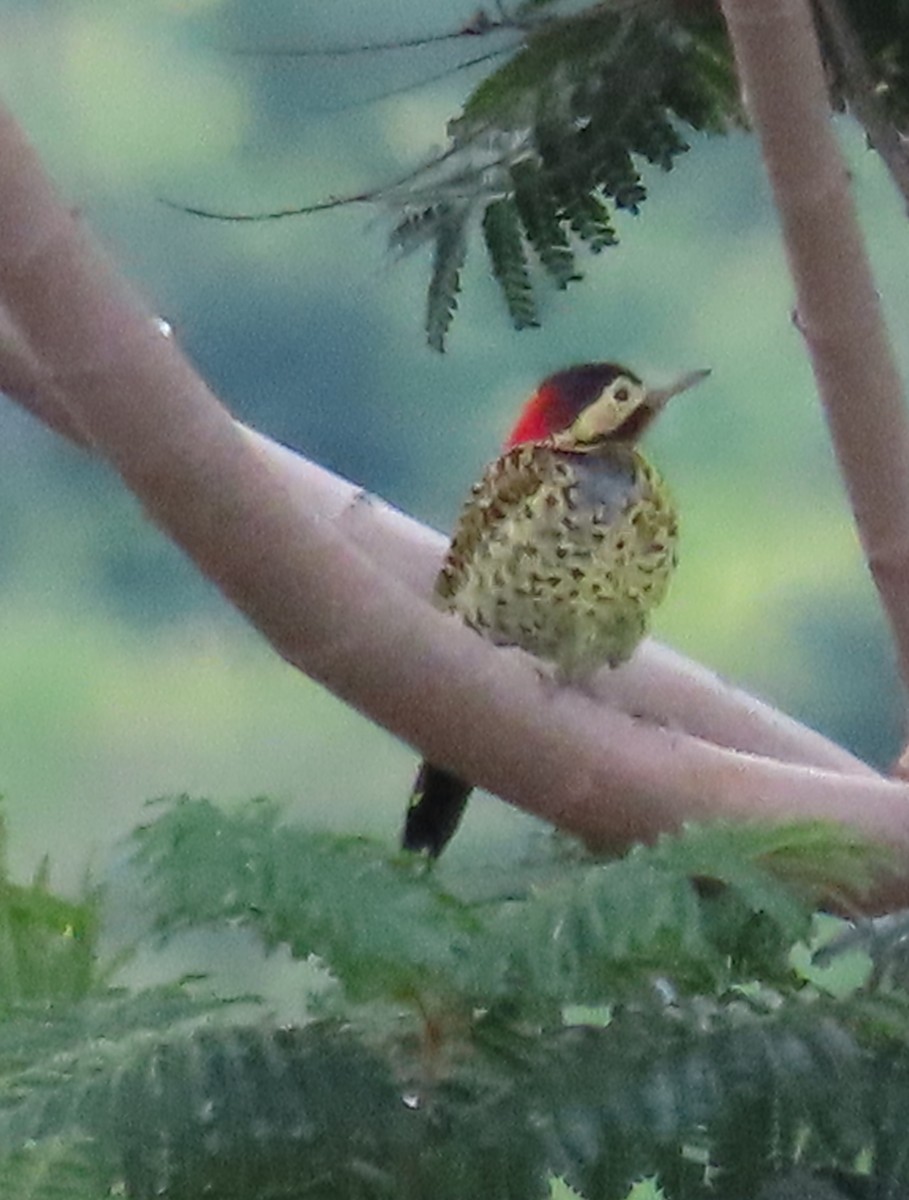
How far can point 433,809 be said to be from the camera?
3.14 ft

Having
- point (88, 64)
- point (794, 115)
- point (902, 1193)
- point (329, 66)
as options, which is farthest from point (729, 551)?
point (902, 1193)

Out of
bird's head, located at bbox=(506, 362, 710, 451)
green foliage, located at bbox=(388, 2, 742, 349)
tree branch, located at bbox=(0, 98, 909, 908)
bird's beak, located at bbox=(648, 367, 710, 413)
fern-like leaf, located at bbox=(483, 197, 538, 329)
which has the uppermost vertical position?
green foliage, located at bbox=(388, 2, 742, 349)

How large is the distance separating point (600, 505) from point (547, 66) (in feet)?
0.68

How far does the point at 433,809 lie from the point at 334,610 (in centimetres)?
41

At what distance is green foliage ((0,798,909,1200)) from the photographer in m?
0.51

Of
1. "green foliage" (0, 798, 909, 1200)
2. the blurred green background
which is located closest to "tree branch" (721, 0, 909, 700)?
"green foliage" (0, 798, 909, 1200)

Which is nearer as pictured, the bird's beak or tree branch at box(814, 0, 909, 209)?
tree branch at box(814, 0, 909, 209)

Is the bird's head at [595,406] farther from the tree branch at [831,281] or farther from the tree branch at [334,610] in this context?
the tree branch at [334,610]

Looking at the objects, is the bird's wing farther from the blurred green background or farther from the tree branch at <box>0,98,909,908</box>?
the blurred green background

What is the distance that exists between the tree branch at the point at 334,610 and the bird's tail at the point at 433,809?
29 cm

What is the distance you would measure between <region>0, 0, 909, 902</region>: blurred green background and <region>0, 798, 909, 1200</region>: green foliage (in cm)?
84

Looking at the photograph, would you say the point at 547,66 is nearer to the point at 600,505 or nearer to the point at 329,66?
the point at 600,505

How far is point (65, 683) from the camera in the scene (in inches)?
57.1

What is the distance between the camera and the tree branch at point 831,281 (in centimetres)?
69
